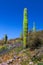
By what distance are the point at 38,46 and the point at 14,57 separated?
2.57 m

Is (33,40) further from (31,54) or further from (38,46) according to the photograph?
(31,54)

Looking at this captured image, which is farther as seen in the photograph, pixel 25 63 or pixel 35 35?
pixel 35 35

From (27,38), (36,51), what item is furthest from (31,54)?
(27,38)

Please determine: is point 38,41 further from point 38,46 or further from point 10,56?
point 10,56

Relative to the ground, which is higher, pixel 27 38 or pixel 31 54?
pixel 27 38

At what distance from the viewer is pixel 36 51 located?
17109mm

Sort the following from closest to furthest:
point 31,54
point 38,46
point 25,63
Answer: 1. point 25,63
2. point 31,54
3. point 38,46

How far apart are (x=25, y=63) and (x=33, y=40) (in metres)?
3.93

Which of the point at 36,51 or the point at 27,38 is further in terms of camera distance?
the point at 27,38

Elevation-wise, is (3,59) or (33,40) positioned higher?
→ (33,40)

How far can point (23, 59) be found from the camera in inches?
632

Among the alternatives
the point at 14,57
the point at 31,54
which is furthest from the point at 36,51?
the point at 14,57

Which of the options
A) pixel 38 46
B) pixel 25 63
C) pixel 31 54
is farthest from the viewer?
pixel 38 46

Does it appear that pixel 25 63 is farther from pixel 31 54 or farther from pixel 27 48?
pixel 27 48
